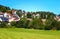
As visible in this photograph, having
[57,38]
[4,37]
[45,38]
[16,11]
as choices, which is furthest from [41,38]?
[16,11]

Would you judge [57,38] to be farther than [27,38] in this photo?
Yes

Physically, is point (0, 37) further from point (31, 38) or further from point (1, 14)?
point (1, 14)

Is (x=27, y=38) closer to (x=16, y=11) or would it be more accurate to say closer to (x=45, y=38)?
(x=45, y=38)

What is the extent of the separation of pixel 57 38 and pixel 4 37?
9.51ft

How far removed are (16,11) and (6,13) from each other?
1046 centimetres

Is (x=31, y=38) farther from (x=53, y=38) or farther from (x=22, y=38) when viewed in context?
(x=53, y=38)

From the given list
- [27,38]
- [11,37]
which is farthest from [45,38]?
[11,37]

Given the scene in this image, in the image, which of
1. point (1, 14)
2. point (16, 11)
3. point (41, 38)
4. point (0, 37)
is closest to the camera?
point (0, 37)

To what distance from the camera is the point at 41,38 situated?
1146cm

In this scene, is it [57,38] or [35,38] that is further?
[57,38]

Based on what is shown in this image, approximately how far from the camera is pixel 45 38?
11609 millimetres

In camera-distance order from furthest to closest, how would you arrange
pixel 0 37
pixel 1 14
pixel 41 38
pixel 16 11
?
pixel 16 11 < pixel 1 14 < pixel 41 38 < pixel 0 37

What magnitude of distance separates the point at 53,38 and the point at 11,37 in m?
2.29

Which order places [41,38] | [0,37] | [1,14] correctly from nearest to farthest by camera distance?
1. [0,37]
2. [41,38]
3. [1,14]
